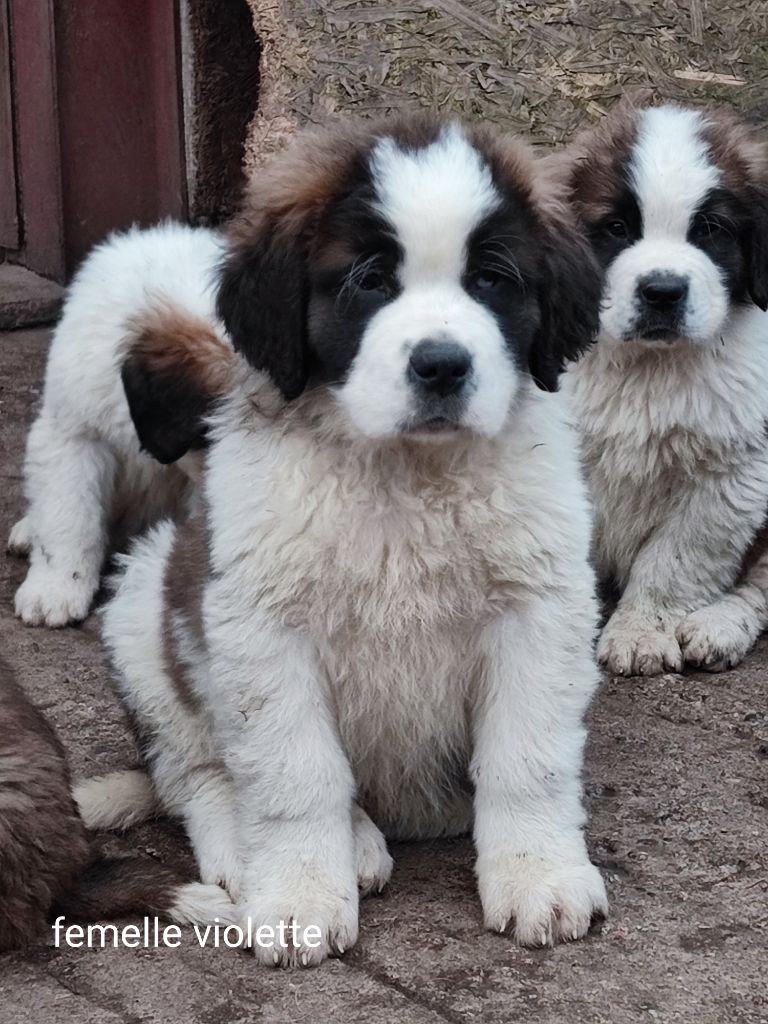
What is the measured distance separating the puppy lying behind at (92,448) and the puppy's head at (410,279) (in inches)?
88.1

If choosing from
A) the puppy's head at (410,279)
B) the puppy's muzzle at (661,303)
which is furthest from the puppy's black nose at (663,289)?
the puppy's head at (410,279)

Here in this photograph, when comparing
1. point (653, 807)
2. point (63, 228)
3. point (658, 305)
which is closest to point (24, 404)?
point (63, 228)

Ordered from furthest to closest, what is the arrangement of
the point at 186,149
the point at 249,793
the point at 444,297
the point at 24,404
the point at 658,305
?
the point at 186,149 < the point at 24,404 < the point at 658,305 < the point at 249,793 < the point at 444,297

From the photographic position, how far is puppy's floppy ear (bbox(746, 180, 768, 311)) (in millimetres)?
5172

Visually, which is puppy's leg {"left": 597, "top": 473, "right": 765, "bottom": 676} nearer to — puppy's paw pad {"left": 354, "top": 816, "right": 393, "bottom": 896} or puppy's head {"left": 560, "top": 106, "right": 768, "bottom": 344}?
puppy's head {"left": 560, "top": 106, "right": 768, "bottom": 344}

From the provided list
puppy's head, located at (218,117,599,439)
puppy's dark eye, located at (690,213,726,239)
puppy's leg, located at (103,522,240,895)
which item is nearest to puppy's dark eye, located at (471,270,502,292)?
puppy's head, located at (218,117,599,439)

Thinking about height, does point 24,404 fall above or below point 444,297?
below

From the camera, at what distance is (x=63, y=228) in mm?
8406

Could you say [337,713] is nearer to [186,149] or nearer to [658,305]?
[658,305]

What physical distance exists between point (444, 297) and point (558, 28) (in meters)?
3.33

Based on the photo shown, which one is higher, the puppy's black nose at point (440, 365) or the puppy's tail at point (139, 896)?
the puppy's black nose at point (440, 365)

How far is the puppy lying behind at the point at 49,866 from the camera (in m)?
3.39

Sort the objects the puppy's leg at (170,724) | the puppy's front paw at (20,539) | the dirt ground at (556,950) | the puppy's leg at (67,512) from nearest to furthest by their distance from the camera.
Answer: the dirt ground at (556,950), the puppy's leg at (170,724), the puppy's leg at (67,512), the puppy's front paw at (20,539)

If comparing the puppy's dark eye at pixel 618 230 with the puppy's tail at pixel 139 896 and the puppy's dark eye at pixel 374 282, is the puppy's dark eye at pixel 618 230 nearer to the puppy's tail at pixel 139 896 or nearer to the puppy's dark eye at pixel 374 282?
the puppy's dark eye at pixel 374 282
